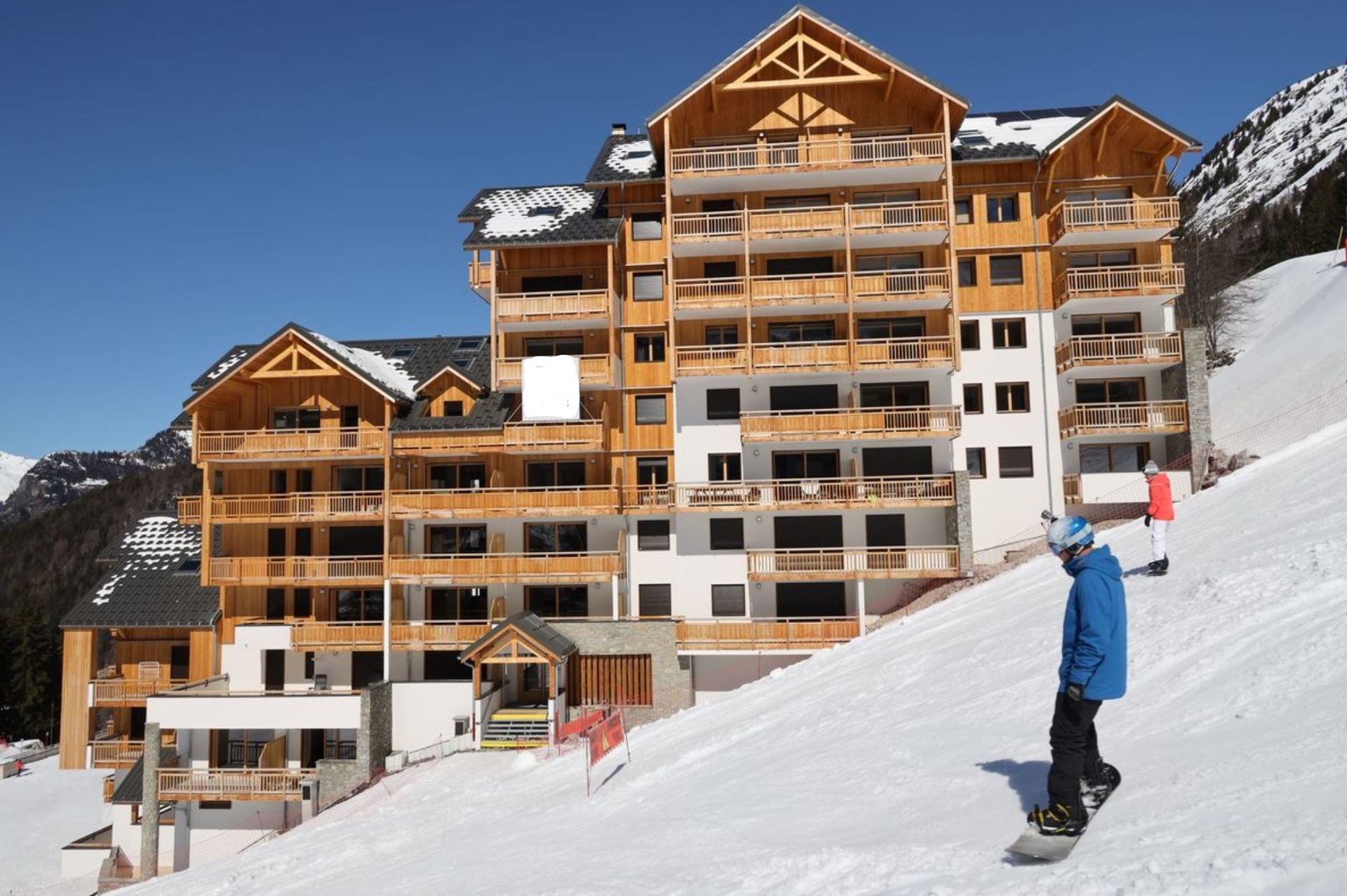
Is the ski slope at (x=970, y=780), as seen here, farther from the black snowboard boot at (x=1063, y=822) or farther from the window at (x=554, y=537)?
the window at (x=554, y=537)

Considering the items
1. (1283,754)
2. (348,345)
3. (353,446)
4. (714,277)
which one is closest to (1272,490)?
(1283,754)

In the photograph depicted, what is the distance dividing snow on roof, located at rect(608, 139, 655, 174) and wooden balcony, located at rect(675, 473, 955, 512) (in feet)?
42.1

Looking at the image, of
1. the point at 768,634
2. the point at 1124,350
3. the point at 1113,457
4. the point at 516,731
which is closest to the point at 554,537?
the point at 516,731

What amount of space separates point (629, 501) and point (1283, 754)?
92.7ft

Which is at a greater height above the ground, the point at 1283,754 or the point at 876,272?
the point at 876,272

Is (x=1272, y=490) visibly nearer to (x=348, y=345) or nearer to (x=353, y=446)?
(x=353, y=446)

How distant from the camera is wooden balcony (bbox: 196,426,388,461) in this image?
34.0m

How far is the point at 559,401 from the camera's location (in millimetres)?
33656

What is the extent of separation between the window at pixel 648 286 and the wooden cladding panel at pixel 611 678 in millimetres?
13609

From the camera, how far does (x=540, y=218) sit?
36.3 meters

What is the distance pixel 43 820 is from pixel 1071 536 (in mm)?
46827

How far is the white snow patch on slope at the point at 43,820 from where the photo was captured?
34.4 meters

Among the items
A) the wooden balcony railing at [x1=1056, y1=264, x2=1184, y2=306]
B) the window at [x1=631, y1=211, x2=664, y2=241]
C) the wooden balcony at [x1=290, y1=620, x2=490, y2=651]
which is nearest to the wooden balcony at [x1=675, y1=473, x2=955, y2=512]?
the wooden balcony railing at [x1=1056, y1=264, x2=1184, y2=306]

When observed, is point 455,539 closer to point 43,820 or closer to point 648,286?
point 648,286
